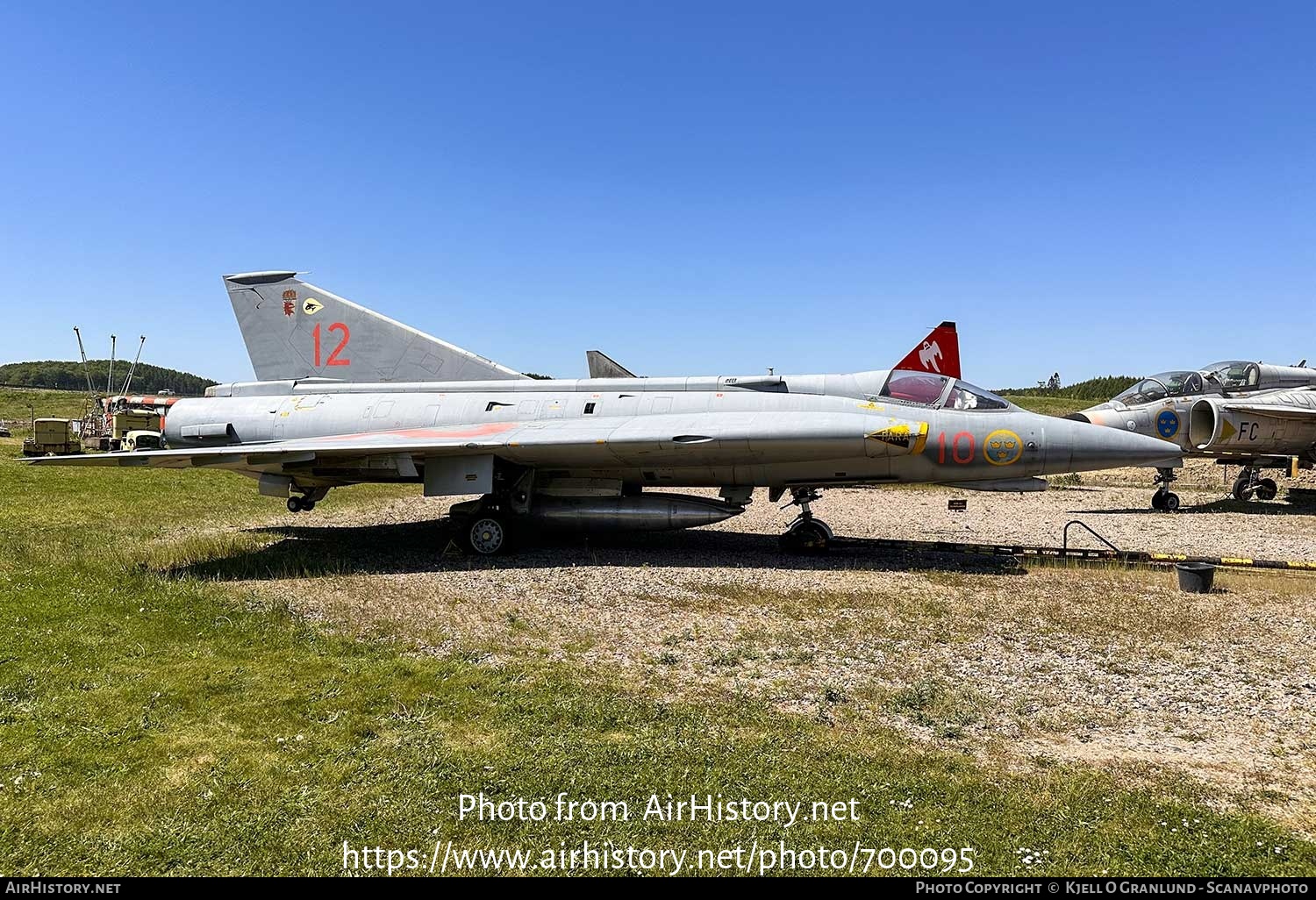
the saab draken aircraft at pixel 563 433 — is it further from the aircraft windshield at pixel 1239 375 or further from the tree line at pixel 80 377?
the tree line at pixel 80 377

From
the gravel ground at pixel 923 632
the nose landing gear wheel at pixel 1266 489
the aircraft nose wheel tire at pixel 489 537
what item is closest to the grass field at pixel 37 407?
the aircraft nose wheel tire at pixel 489 537

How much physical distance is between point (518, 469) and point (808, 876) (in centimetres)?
888

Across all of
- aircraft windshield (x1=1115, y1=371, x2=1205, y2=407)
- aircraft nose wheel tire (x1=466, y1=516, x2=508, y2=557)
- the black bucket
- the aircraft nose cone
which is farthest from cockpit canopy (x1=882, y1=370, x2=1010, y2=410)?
aircraft windshield (x1=1115, y1=371, x2=1205, y2=407)

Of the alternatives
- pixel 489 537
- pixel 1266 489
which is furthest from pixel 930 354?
pixel 489 537

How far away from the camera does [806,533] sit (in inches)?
437

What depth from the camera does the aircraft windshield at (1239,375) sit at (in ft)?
54.9

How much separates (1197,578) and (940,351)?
1640 centimetres

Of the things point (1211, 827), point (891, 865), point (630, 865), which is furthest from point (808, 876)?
point (1211, 827)

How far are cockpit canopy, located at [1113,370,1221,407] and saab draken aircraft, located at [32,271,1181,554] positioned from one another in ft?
26.1

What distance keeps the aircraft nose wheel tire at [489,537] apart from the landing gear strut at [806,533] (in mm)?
4147

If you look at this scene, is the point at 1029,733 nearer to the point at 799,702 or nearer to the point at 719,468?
the point at 799,702

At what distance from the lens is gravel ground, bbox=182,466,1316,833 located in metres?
4.75

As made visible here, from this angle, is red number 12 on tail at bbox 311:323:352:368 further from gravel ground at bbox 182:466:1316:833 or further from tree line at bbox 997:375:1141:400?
tree line at bbox 997:375:1141:400
